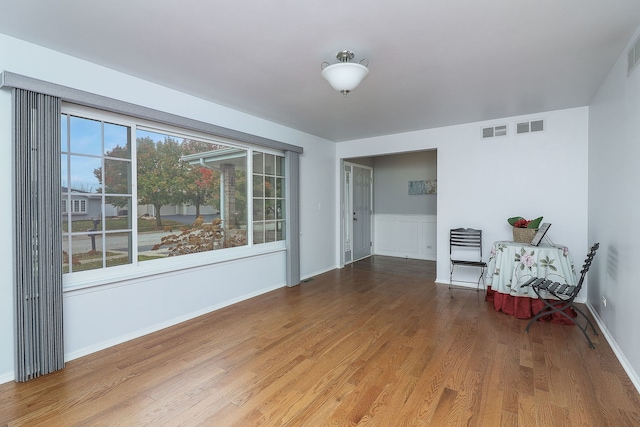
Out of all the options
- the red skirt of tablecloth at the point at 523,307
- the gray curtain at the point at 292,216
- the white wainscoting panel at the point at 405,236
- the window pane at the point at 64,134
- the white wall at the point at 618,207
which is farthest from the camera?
the white wainscoting panel at the point at 405,236

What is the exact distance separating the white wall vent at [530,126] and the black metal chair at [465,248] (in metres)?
1.54

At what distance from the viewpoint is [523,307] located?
3484 millimetres

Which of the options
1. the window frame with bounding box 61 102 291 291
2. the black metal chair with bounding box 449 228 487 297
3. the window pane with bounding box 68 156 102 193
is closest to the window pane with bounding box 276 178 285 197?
the window frame with bounding box 61 102 291 291

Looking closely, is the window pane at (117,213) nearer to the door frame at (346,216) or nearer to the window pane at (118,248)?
the window pane at (118,248)

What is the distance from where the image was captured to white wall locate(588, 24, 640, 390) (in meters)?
2.29

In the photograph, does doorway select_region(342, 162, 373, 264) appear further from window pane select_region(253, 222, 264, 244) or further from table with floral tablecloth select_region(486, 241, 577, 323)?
table with floral tablecloth select_region(486, 241, 577, 323)

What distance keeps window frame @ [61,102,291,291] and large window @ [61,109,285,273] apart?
0.05ft

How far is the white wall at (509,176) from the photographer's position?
4012 millimetres

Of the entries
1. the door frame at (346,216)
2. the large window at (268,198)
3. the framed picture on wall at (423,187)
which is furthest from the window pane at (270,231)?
the framed picture on wall at (423,187)

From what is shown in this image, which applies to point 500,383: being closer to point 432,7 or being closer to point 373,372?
point 373,372

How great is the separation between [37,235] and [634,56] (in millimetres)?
4686

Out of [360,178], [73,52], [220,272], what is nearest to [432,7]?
[73,52]

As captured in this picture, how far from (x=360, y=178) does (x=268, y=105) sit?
372 centimetres

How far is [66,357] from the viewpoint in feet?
8.42
